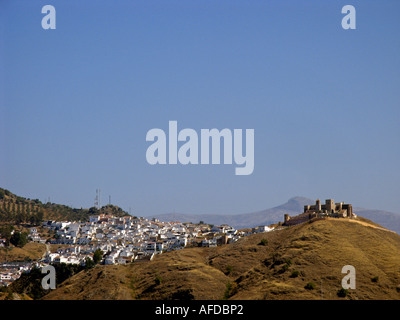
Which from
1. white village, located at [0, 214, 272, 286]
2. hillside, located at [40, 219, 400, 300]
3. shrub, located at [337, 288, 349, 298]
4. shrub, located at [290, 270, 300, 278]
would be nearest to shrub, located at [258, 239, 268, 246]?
hillside, located at [40, 219, 400, 300]

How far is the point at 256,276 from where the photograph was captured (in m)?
79.6

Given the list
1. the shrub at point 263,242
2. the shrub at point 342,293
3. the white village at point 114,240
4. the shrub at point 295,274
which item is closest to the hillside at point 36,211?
the white village at point 114,240

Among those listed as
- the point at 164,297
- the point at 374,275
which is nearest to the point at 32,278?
the point at 164,297

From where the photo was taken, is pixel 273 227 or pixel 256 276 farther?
pixel 273 227

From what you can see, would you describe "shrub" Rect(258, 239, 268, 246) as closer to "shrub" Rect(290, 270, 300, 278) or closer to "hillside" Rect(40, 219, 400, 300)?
"hillside" Rect(40, 219, 400, 300)

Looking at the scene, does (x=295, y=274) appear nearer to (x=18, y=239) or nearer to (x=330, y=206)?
(x=330, y=206)

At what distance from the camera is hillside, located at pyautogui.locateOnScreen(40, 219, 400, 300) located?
74000mm

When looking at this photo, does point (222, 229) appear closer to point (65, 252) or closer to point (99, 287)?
point (65, 252)

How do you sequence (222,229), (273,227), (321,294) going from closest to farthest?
(321,294), (273,227), (222,229)

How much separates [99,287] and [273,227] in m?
33.4

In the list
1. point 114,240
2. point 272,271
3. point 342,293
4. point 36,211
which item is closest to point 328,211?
point 272,271

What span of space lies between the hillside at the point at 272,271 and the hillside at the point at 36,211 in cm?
7244

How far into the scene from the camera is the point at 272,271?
7925 centimetres

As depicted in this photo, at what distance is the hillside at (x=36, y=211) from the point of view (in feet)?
521
